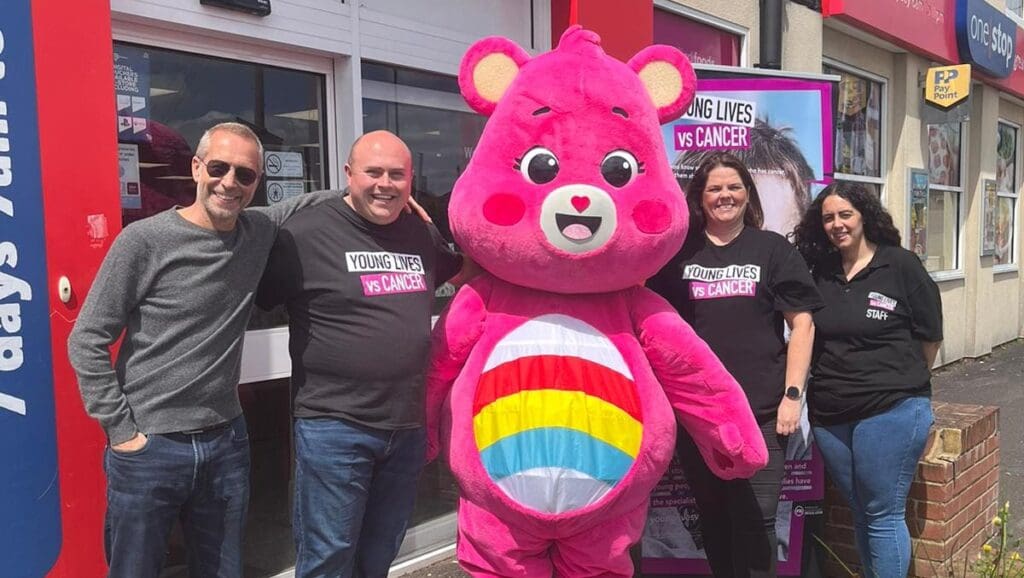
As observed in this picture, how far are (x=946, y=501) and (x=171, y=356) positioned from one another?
125 inches

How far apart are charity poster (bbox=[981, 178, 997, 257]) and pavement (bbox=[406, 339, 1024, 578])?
4.46 feet

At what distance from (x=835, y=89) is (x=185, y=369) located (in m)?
3.44

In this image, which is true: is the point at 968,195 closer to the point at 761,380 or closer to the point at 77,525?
the point at 761,380

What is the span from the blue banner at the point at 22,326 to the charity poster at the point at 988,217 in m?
10.6

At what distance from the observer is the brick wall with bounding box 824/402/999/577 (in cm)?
354

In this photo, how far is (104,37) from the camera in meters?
2.56

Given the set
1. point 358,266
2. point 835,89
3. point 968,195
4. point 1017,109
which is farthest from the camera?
point 1017,109

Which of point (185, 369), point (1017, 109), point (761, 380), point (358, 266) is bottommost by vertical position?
point (761, 380)

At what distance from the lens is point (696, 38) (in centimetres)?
568

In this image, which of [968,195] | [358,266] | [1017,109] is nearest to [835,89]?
[358,266]

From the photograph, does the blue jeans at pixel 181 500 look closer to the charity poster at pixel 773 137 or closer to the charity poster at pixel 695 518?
the charity poster at pixel 695 518

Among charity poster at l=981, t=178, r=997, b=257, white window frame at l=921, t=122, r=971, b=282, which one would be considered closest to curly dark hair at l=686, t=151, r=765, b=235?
white window frame at l=921, t=122, r=971, b=282

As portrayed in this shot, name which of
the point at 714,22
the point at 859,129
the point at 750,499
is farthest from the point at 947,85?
the point at 750,499

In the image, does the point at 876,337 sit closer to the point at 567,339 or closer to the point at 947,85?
the point at 567,339
